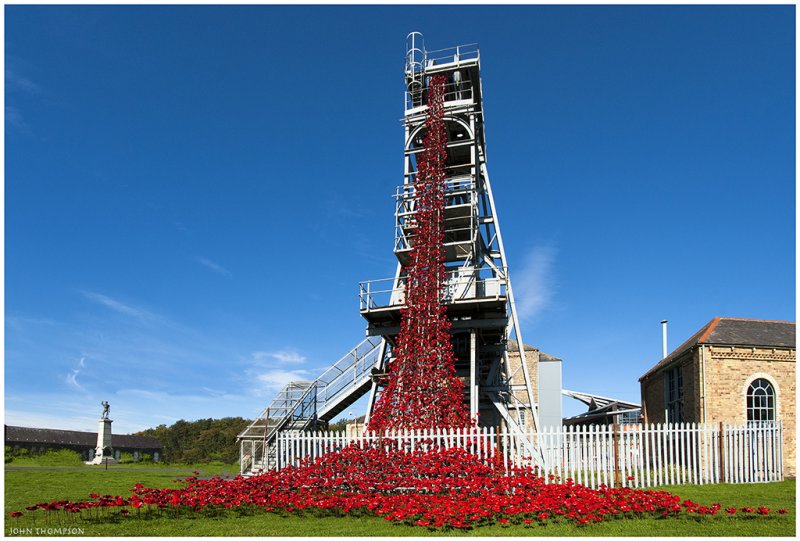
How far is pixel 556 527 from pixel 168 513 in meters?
6.34

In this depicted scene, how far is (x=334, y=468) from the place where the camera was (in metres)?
13.8

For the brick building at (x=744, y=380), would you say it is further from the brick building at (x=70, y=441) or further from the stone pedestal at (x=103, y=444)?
the brick building at (x=70, y=441)

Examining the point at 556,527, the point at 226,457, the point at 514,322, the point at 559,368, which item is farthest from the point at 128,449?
the point at 556,527

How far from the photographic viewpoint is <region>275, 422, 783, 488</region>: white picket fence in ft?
48.5

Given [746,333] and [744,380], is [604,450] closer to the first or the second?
[744,380]

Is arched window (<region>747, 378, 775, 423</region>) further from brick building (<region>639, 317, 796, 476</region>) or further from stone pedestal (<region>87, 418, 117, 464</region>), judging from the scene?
stone pedestal (<region>87, 418, 117, 464</region>)

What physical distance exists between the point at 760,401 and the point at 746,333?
255 centimetres

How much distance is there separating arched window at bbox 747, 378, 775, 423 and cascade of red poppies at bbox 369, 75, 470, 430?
37.1 ft

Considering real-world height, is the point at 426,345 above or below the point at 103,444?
above

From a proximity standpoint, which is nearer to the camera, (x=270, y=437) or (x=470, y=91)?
(x=270, y=437)

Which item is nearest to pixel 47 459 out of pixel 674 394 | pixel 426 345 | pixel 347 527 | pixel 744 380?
pixel 426 345

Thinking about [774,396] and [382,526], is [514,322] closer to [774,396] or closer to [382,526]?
[774,396]

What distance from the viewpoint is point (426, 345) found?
1762cm

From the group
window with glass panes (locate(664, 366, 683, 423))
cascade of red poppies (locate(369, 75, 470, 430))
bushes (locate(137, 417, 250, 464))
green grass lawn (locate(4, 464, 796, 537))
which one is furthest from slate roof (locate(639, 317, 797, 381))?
bushes (locate(137, 417, 250, 464))
